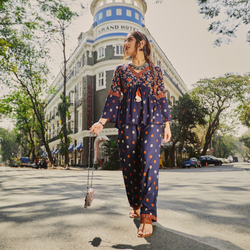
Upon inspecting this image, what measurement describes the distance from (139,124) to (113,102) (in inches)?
16.6

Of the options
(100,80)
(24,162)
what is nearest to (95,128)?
(100,80)

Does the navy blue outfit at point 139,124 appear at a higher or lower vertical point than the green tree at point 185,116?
lower

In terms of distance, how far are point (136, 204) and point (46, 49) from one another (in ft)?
83.0

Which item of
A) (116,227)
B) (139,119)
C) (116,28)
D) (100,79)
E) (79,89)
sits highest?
(116,28)

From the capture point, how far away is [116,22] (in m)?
28.5

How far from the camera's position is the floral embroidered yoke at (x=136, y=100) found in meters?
2.51

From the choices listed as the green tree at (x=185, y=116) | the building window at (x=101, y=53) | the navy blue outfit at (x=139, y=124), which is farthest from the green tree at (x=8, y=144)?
the navy blue outfit at (x=139, y=124)

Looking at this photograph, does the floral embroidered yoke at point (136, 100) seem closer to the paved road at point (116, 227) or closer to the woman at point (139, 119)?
the woman at point (139, 119)

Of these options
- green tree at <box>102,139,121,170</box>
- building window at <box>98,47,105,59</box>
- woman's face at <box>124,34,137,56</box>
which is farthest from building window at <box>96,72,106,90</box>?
woman's face at <box>124,34,137,56</box>

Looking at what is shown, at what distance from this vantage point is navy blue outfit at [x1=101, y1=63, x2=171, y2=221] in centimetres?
240

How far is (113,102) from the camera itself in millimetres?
2730

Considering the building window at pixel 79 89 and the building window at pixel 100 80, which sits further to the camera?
the building window at pixel 79 89

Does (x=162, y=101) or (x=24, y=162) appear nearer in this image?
(x=162, y=101)

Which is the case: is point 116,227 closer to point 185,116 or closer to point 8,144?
point 185,116
